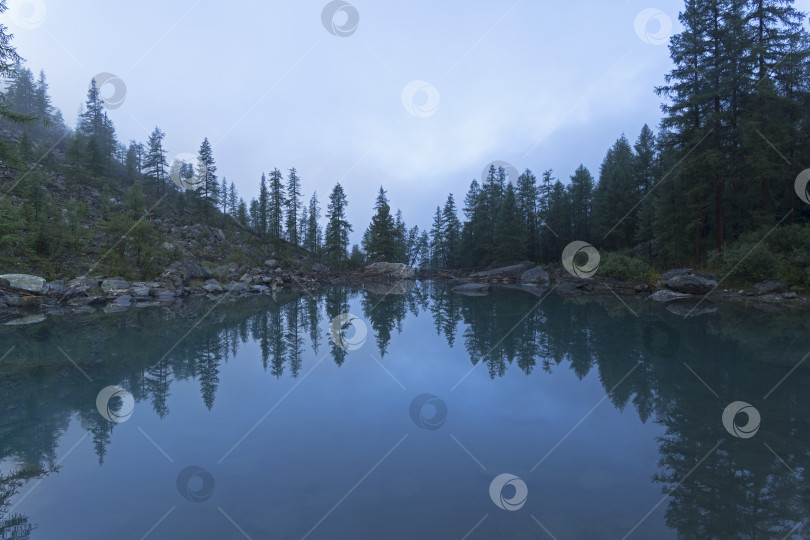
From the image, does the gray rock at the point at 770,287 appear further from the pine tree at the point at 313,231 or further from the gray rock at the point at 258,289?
the pine tree at the point at 313,231

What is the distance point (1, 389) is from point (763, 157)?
34451 mm

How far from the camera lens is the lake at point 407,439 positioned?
4.04 meters

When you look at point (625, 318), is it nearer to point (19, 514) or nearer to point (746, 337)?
point (746, 337)

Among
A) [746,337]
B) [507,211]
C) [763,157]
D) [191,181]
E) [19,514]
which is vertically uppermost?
[191,181]

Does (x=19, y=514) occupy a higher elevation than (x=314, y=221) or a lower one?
lower

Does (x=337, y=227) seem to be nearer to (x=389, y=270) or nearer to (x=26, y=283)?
(x=389, y=270)

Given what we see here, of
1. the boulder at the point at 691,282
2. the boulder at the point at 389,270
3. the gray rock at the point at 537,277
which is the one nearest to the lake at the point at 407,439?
the boulder at the point at 691,282

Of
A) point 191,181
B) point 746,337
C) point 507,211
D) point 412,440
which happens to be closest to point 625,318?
point 746,337

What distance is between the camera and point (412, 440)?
5.93m

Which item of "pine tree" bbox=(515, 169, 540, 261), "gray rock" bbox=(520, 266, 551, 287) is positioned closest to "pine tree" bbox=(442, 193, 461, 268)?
"pine tree" bbox=(515, 169, 540, 261)

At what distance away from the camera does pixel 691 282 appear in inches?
918

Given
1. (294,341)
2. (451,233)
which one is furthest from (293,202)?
(294,341)

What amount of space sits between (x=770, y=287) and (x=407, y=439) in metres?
25.8

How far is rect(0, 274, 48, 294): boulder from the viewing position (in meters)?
21.4
